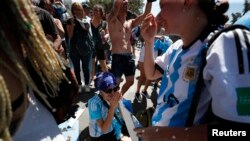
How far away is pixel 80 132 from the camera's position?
4.60 meters

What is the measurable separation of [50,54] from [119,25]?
433cm

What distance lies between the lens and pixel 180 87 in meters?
1.84

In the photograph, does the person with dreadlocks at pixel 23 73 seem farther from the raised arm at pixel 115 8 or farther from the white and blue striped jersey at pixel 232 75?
the raised arm at pixel 115 8

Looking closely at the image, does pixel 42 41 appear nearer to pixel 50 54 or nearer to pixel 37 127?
pixel 50 54

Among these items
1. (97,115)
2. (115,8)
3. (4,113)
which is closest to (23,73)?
(4,113)

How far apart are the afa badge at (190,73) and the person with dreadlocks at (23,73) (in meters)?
0.66

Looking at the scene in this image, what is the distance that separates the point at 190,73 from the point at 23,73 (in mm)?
863

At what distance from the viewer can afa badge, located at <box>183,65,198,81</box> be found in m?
1.76

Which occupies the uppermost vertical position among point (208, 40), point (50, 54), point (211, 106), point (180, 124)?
point (50, 54)

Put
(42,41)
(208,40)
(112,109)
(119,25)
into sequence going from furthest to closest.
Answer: (119,25) < (112,109) < (208,40) < (42,41)

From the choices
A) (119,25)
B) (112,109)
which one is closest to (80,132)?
(112,109)

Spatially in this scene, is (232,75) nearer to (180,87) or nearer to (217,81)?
(217,81)

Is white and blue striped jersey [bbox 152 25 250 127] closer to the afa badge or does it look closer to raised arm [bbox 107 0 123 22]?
the afa badge

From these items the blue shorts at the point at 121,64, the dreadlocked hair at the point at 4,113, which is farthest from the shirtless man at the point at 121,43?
the dreadlocked hair at the point at 4,113
